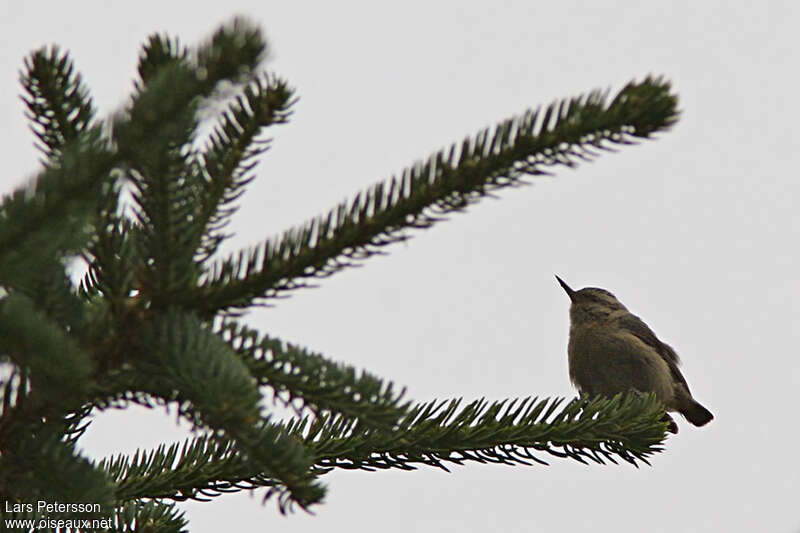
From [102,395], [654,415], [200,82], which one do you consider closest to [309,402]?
[102,395]

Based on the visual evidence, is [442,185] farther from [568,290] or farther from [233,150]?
[568,290]

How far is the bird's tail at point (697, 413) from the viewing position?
7.43 meters

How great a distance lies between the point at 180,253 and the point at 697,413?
22.3 ft

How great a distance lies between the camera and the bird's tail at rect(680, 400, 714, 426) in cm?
743

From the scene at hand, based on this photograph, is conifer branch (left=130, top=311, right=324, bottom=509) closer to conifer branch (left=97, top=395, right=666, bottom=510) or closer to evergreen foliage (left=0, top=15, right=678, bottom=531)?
evergreen foliage (left=0, top=15, right=678, bottom=531)

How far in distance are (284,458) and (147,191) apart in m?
0.49

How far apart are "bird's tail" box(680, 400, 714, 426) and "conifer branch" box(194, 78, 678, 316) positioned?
649 centimetres

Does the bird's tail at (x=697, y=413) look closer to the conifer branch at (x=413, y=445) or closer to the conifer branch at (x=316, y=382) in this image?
the conifer branch at (x=413, y=445)

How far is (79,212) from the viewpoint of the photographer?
1.28m

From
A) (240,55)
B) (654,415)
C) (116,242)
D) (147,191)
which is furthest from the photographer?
(654,415)

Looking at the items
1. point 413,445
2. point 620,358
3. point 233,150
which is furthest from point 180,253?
point 620,358

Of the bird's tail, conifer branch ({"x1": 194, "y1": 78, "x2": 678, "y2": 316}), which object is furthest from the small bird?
conifer branch ({"x1": 194, "y1": 78, "x2": 678, "y2": 316})

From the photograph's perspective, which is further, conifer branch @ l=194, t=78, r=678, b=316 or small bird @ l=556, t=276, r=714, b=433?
small bird @ l=556, t=276, r=714, b=433

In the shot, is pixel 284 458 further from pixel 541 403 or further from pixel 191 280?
pixel 541 403
